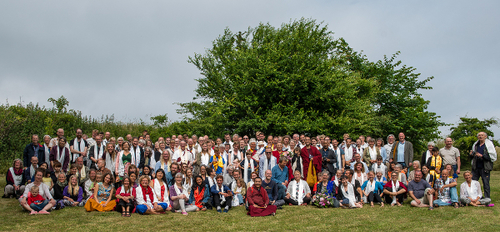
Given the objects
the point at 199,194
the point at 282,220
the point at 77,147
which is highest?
the point at 77,147

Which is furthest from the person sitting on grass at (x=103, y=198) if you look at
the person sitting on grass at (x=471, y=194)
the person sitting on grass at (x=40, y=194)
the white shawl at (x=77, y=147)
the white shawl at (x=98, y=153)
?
the person sitting on grass at (x=471, y=194)

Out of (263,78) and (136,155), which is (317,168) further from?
(263,78)

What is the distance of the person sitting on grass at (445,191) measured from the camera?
838 cm

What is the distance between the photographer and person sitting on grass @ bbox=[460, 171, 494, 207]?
8.32 metres

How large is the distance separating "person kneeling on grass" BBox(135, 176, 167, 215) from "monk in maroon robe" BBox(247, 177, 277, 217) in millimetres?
1980

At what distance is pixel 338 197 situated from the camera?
8.73m

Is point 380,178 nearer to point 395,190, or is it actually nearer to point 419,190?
point 395,190

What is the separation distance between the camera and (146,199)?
7.88 metres

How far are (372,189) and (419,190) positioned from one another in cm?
111

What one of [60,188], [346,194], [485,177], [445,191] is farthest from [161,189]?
[485,177]

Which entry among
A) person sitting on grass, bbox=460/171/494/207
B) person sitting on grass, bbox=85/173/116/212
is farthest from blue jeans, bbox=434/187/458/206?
person sitting on grass, bbox=85/173/116/212

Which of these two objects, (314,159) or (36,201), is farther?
(314,159)

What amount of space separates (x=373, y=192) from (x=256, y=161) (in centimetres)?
319

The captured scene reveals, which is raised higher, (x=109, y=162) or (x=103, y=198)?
(x=109, y=162)
